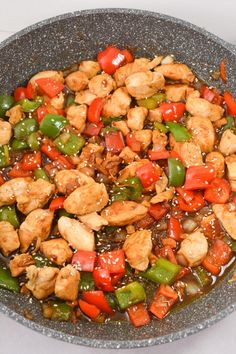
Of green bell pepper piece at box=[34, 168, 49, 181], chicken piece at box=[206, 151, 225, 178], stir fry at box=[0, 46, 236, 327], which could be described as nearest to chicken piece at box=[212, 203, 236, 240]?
stir fry at box=[0, 46, 236, 327]

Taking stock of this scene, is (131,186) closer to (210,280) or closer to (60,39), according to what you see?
(210,280)

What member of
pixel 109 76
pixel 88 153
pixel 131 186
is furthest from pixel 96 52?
pixel 131 186

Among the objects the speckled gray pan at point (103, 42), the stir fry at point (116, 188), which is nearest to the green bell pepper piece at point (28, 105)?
the stir fry at point (116, 188)

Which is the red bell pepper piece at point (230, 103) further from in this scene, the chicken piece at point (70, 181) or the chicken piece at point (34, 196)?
the chicken piece at point (34, 196)

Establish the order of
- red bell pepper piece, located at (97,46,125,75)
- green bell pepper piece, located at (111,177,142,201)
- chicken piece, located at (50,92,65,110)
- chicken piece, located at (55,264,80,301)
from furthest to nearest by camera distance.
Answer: red bell pepper piece, located at (97,46,125,75)
chicken piece, located at (50,92,65,110)
green bell pepper piece, located at (111,177,142,201)
chicken piece, located at (55,264,80,301)

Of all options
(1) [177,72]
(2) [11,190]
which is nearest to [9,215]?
(2) [11,190]

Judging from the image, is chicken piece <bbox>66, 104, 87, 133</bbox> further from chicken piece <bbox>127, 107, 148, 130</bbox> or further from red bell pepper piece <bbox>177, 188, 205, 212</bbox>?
red bell pepper piece <bbox>177, 188, 205, 212</bbox>

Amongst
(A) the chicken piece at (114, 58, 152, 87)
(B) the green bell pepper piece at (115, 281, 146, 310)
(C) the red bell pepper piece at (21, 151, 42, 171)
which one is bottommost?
(B) the green bell pepper piece at (115, 281, 146, 310)

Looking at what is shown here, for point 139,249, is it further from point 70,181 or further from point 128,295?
point 70,181
